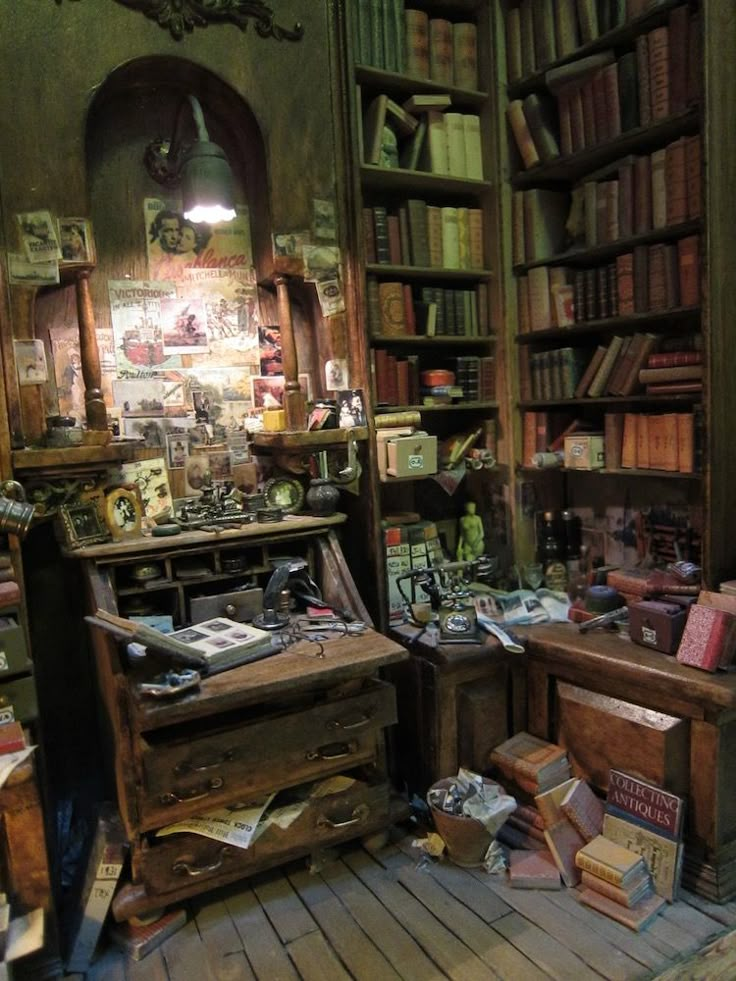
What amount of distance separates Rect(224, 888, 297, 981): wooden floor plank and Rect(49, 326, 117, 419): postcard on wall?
1.56 m

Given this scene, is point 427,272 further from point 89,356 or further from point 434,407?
point 89,356

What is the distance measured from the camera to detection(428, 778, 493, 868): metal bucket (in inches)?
83.5

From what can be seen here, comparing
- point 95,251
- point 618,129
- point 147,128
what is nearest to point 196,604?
point 95,251

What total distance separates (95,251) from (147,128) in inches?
20.5

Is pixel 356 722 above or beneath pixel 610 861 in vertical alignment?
above

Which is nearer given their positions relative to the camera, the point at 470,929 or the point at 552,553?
the point at 470,929

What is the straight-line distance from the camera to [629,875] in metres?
1.96

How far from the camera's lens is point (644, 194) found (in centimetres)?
251

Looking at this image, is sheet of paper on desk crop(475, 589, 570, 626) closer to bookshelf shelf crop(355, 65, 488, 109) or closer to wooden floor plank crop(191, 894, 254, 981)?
wooden floor plank crop(191, 894, 254, 981)

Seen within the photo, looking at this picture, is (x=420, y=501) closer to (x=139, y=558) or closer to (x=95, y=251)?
(x=139, y=558)

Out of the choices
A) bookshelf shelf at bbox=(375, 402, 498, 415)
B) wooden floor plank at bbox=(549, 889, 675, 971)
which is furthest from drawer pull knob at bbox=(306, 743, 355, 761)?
bookshelf shelf at bbox=(375, 402, 498, 415)

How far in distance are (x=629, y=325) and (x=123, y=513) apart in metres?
1.92

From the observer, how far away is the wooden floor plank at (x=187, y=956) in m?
1.80

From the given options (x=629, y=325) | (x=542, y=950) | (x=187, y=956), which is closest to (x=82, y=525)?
(x=187, y=956)
